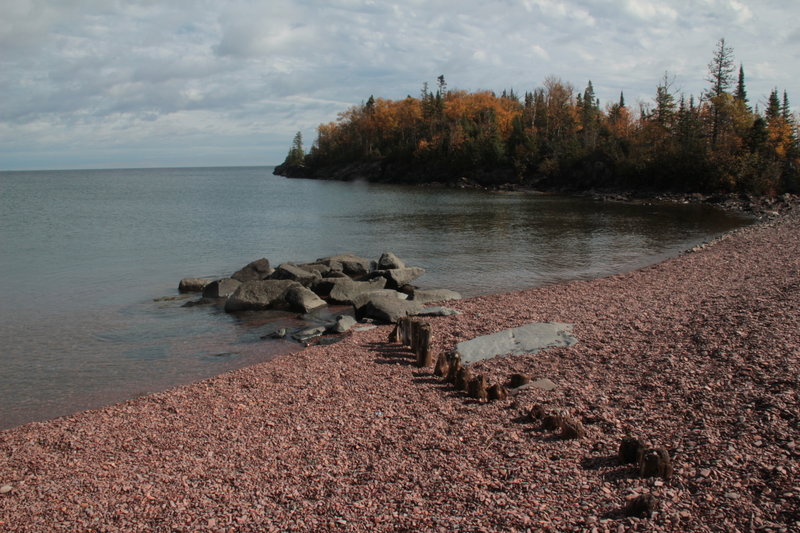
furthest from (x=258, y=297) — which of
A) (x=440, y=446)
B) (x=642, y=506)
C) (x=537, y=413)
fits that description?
(x=642, y=506)

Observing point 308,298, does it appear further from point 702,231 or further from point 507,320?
point 702,231

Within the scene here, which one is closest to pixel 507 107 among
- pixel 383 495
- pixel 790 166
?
pixel 790 166

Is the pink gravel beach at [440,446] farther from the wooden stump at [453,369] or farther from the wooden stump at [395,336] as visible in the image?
the wooden stump at [395,336]

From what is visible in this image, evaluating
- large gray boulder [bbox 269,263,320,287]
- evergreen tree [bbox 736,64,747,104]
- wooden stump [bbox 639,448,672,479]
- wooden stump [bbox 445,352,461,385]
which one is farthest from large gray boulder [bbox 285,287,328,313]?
evergreen tree [bbox 736,64,747,104]

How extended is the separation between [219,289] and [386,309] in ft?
24.9

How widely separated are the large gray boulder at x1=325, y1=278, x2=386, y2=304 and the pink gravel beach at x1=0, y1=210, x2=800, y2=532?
7.07 m

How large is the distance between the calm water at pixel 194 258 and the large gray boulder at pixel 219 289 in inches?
38.5

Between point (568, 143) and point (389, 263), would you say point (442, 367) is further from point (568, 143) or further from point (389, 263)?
point (568, 143)

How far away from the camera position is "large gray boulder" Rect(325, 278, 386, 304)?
20562 millimetres

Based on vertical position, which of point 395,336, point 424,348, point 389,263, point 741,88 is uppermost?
point 741,88

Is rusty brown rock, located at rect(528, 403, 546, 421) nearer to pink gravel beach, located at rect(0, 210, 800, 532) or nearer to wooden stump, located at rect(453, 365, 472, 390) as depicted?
pink gravel beach, located at rect(0, 210, 800, 532)

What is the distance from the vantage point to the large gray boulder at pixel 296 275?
74.2 feet

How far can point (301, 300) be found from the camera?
765 inches

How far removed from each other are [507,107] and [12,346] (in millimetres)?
124251
